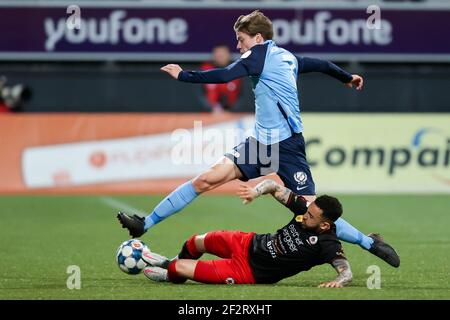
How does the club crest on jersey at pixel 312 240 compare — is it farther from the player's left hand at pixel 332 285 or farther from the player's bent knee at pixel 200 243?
the player's bent knee at pixel 200 243

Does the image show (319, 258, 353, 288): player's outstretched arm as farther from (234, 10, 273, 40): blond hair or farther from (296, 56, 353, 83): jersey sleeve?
(234, 10, 273, 40): blond hair

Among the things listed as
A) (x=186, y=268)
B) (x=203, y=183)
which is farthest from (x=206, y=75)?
(x=186, y=268)

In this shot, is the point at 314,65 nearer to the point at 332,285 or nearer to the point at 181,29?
the point at 332,285

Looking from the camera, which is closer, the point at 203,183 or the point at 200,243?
the point at 200,243

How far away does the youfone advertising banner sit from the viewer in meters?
19.3

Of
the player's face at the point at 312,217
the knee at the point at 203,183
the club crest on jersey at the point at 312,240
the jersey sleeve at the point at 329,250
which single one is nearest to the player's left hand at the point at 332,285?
the jersey sleeve at the point at 329,250

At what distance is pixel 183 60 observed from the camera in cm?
1981

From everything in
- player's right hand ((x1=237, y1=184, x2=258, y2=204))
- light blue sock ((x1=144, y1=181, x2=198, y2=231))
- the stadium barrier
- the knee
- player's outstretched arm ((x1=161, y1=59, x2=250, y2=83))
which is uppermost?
player's outstretched arm ((x1=161, y1=59, x2=250, y2=83))

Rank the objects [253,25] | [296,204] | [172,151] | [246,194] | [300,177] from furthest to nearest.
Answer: [172,151] → [253,25] → [300,177] → [296,204] → [246,194]

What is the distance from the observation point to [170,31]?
1966 cm

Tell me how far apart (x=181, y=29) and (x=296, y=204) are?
39.0 ft

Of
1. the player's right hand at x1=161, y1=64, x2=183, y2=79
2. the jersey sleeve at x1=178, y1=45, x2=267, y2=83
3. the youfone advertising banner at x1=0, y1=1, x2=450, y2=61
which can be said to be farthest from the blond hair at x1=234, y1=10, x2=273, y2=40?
the youfone advertising banner at x1=0, y1=1, x2=450, y2=61

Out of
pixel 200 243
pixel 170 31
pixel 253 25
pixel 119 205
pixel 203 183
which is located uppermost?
pixel 253 25

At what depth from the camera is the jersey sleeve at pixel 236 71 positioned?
834cm
